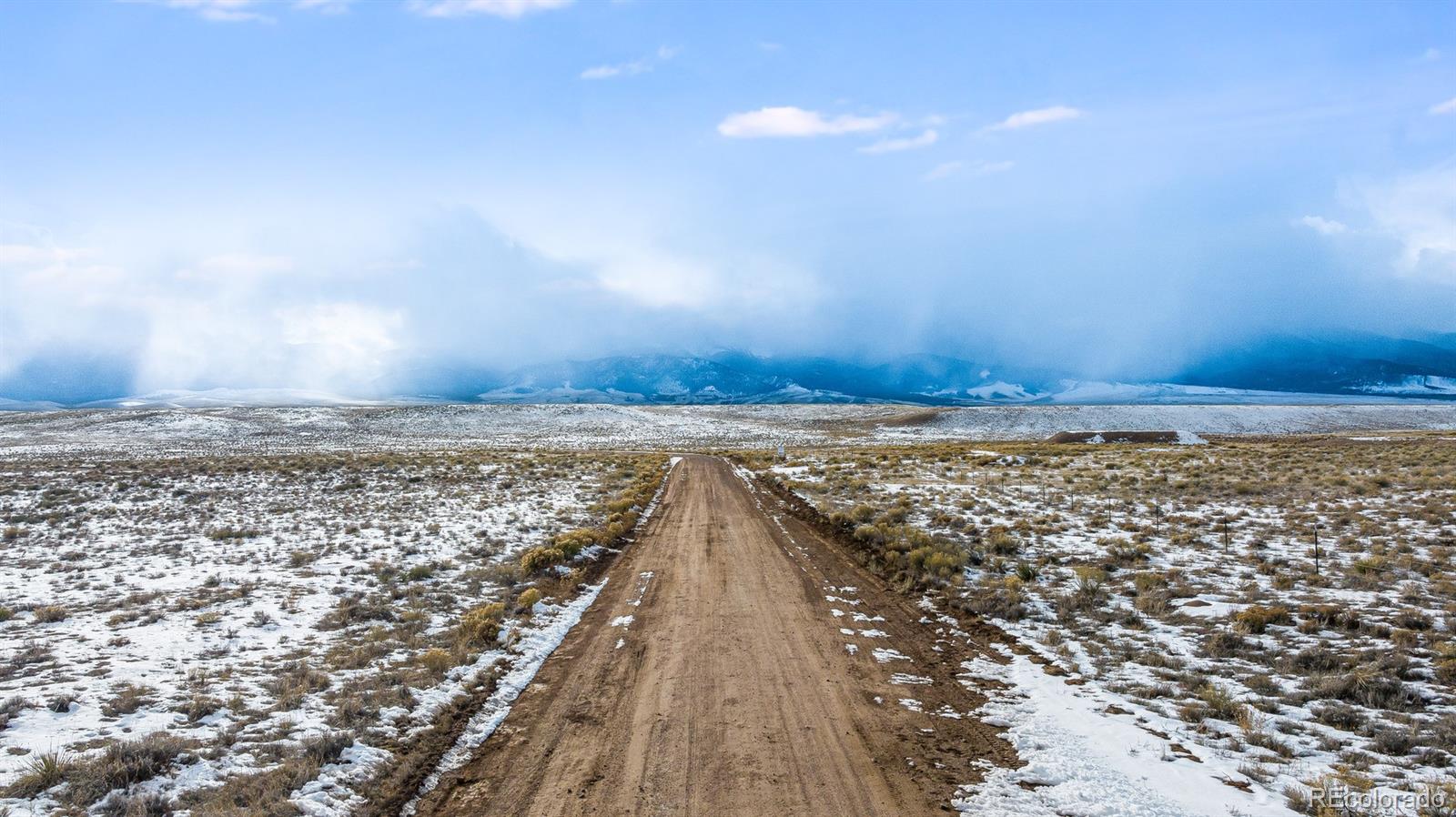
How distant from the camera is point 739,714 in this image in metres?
7.69

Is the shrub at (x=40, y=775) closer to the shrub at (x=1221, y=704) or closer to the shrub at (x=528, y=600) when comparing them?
the shrub at (x=528, y=600)

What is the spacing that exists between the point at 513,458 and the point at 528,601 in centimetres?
3166

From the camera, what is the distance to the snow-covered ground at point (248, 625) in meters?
6.84

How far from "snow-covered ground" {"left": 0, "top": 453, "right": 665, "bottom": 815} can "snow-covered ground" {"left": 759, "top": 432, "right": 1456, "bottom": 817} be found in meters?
6.92

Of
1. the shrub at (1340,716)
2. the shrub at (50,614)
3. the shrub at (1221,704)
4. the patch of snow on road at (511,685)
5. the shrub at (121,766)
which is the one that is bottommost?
the patch of snow on road at (511,685)

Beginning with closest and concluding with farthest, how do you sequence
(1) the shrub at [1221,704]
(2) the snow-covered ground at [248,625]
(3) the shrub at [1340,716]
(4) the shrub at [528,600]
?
(2) the snow-covered ground at [248,625] < (3) the shrub at [1340,716] < (1) the shrub at [1221,704] < (4) the shrub at [528,600]

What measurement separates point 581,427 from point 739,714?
273 ft

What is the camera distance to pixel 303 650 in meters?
10.1

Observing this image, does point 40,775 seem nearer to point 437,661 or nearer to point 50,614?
point 437,661

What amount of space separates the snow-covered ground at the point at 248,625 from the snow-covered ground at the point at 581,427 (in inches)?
1506

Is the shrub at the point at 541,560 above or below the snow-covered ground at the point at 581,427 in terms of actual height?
below

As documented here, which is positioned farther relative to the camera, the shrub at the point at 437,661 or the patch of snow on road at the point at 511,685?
the shrub at the point at 437,661

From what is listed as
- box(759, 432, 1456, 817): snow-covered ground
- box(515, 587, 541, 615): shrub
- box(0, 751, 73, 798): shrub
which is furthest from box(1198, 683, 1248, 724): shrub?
box(0, 751, 73, 798): shrub

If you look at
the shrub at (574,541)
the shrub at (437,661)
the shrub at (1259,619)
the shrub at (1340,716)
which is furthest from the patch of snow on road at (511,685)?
the shrub at (1259,619)
